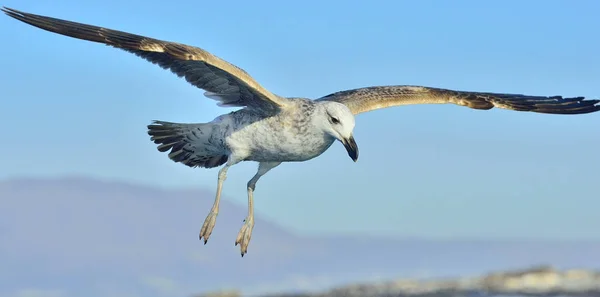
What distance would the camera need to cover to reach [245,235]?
1731 centimetres

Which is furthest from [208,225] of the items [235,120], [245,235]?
[235,120]

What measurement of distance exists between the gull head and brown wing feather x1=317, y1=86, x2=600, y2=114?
7.88 feet

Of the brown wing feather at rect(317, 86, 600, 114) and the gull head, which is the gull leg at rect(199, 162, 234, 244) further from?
the brown wing feather at rect(317, 86, 600, 114)

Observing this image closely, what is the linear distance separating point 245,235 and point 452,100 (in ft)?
18.0

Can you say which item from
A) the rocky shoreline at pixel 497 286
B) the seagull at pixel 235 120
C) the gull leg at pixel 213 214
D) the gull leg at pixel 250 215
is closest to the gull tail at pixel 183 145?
the seagull at pixel 235 120

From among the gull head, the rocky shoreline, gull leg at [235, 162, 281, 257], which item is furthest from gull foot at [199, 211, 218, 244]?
the rocky shoreline

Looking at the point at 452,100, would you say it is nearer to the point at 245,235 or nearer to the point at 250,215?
the point at 250,215

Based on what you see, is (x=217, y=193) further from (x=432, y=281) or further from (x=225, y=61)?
(x=432, y=281)

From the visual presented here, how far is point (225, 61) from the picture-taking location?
16547mm

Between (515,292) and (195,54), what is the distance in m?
19.9

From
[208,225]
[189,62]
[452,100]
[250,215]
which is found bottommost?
[208,225]

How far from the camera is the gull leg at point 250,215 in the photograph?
17.2 meters

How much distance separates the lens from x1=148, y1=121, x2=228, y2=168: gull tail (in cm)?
1902

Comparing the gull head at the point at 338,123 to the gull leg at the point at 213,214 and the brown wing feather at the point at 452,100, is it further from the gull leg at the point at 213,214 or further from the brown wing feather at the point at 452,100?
the brown wing feather at the point at 452,100
